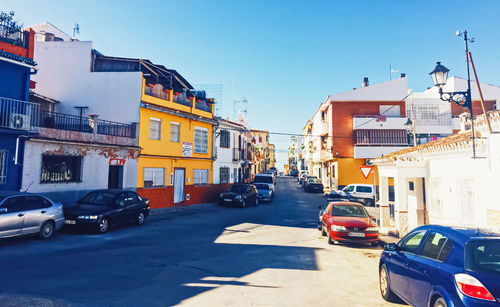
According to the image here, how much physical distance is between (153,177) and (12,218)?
10.1 m

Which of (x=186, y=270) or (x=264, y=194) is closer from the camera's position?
(x=186, y=270)

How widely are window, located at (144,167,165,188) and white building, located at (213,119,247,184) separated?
20.6ft

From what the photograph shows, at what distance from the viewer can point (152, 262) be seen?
7.90 metres

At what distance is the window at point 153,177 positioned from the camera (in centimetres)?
1863

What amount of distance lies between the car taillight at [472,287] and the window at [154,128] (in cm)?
1775

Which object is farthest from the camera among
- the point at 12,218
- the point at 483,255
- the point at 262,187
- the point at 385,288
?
the point at 262,187

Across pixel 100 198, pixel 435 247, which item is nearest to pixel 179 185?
pixel 100 198

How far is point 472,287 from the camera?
11.8 ft

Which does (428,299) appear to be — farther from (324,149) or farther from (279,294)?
(324,149)

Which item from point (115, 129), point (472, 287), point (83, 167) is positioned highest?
point (115, 129)

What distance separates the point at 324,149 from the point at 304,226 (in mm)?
26661

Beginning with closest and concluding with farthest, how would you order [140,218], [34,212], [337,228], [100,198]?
[34,212] → [337,228] → [100,198] → [140,218]

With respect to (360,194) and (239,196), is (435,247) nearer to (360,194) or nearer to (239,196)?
(239,196)

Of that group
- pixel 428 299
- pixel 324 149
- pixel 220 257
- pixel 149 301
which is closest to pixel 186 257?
pixel 220 257
